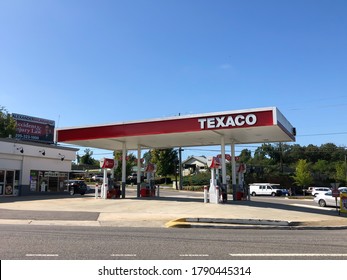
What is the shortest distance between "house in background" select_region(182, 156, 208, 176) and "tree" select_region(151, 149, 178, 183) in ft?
106

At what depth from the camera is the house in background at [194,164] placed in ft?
328

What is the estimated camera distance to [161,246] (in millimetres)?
9203

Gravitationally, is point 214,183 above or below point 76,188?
above

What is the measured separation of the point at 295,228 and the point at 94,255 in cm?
950

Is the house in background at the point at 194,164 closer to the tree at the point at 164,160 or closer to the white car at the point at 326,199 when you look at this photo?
the tree at the point at 164,160

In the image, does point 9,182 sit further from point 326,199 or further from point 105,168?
point 326,199

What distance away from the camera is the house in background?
Result: 99988 millimetres

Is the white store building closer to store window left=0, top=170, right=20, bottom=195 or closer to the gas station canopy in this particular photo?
store window left=0, top=170, right=20, bottom=195

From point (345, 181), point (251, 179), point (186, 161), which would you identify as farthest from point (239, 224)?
point (186, 161)

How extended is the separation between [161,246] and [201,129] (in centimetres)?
1390

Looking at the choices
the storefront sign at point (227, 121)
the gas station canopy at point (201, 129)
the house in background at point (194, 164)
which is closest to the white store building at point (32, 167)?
the gas station canopy at point (201, 129)

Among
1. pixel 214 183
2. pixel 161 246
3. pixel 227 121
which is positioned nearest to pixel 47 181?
pixel 214 183
